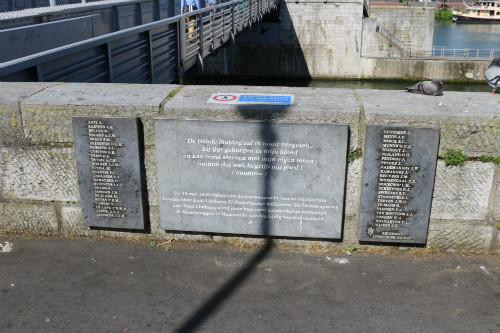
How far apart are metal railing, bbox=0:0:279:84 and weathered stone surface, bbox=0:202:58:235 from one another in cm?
147

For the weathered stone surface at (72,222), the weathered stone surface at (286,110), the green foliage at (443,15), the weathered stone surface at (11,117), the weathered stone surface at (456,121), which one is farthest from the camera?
the green foliage at (443,15)

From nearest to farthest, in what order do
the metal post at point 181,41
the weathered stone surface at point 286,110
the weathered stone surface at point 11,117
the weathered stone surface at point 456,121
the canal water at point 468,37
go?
the weathered stone surface at point 456,121
the weathered stone surface at point 286,110
the weathered stone surface at point 11,117
the metal post at point 181,41
the canal water at point 468,37

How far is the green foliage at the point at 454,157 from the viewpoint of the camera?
454 centimetres

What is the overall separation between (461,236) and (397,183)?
79 centimetres

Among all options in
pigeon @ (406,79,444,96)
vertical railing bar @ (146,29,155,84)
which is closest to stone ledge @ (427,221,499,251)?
pigeon @ (406,79,444,96)

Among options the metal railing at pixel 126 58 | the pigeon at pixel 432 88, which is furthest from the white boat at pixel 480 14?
the pigeon at pixel 432 88

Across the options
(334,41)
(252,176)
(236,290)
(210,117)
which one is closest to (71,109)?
(210,117)

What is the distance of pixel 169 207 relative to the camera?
4945mm

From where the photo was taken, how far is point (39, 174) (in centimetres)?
505

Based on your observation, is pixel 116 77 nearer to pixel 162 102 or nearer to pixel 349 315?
pixel 162 102

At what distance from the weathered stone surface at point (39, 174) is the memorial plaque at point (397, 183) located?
267 cm

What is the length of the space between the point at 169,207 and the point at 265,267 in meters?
1.04

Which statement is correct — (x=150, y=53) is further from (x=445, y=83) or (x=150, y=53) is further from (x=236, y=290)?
(x=445, y=83)

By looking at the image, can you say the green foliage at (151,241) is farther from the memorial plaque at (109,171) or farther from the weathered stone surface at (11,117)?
the weathered stone surface at (11,117)
